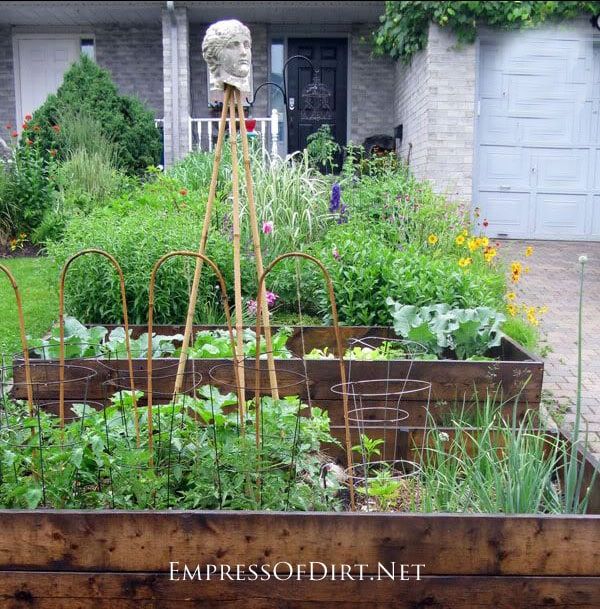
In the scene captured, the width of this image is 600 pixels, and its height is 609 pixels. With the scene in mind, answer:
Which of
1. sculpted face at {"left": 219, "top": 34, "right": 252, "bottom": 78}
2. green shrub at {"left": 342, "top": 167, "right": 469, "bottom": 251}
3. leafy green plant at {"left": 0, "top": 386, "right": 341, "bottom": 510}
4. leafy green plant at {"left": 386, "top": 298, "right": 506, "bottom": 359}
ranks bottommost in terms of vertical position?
leafy green plant at {"left": 0, "top": 386, "right": 341, "bottom": 510}

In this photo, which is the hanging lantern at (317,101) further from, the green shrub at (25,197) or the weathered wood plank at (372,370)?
the weathered wood plank at (372,370)

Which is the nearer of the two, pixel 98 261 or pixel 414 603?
pixel 414 603

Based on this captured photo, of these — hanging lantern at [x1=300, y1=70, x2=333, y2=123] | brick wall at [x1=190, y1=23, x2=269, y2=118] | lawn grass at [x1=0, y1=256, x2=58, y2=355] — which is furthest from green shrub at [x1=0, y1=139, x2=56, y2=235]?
hanging lantern at [x1=300, y1=70, x2=333, y2=123]

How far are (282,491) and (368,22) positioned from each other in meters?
11.6

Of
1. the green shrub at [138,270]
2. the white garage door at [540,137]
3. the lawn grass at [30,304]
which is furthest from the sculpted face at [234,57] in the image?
the white garage door at [540,137]

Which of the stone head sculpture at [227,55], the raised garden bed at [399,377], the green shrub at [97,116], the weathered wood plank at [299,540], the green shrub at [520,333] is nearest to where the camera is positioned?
the weathered wood plank at [299,540]

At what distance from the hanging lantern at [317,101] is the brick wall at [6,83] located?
5.01 metres

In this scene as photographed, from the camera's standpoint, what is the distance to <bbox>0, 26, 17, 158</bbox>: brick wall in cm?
1316

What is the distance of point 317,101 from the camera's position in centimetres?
1222

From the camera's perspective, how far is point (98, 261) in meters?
5.08

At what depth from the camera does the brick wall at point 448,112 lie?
1045cm

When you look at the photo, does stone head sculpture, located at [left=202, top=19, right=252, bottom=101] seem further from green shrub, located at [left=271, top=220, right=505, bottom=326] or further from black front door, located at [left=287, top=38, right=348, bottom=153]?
black front door, located at [left=287, top=38, right=348, bottom=153]

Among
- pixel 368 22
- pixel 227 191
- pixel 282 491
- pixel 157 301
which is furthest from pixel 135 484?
pixel 368 22

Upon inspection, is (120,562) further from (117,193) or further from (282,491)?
(117,193)
